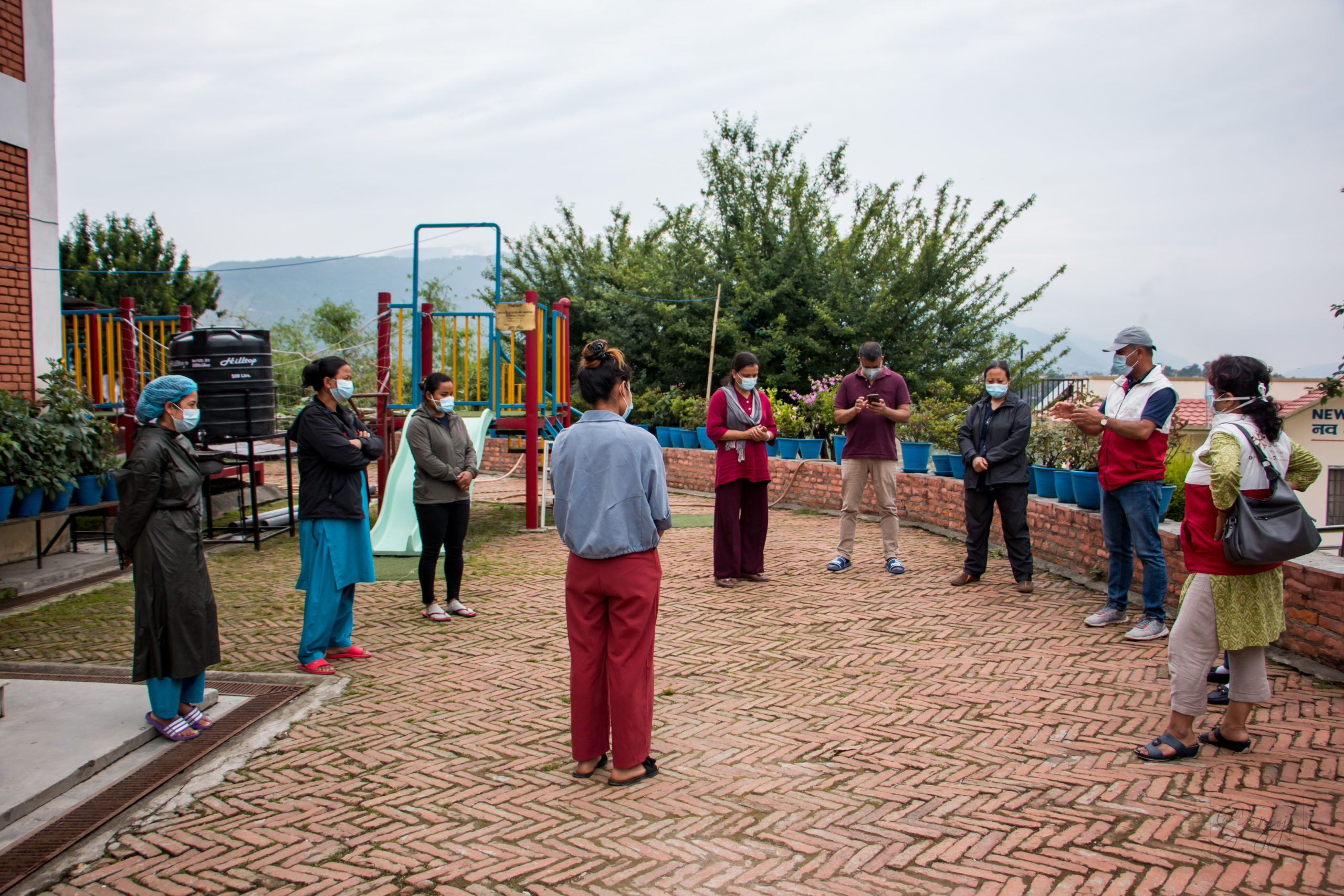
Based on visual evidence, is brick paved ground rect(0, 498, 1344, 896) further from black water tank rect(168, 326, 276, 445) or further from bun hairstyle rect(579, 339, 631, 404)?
black water tank rect(168, 326, 276, 445)

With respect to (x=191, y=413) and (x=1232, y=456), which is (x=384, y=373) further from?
(x=1232, y=456)

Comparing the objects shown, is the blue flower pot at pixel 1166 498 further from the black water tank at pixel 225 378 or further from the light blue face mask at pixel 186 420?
the black water tank at pixel 225 378

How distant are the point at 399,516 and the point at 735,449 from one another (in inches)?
165

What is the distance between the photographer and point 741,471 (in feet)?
23.7

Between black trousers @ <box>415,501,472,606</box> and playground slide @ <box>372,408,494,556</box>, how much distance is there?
2825mm

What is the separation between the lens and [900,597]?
691cm

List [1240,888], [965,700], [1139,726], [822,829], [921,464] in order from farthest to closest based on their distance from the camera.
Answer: [921,464]
[965,700]
[1139,726]
[822,829]
[1240,888]

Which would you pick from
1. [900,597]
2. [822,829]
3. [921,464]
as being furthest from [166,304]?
[822,829]

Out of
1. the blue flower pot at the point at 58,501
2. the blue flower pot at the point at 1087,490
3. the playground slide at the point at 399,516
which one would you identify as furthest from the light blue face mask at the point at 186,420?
the blue flower pot at the point at 1087,490

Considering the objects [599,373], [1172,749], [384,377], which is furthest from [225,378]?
[1172,749]

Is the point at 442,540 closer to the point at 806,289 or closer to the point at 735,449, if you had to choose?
the point at 735,449

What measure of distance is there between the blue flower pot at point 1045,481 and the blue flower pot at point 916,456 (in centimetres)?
227

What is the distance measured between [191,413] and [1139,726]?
483cm

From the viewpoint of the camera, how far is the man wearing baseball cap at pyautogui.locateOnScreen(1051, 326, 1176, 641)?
5.52 metres
